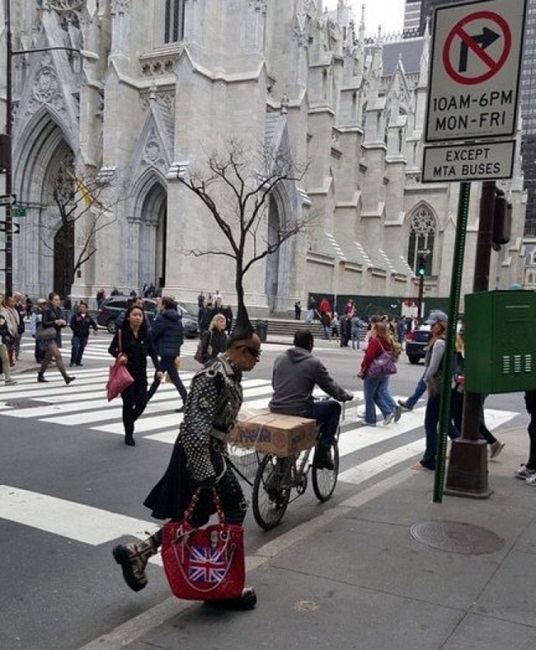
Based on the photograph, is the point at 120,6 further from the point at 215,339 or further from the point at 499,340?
the point at 499,340

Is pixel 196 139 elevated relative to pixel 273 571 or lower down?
elevated

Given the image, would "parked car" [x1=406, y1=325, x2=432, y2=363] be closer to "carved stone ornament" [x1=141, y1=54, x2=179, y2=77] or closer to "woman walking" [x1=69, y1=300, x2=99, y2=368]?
"woman walking" [x1=69, y1=300, x2=99, y2=368]

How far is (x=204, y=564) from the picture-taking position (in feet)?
11.2

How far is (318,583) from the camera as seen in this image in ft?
12.6

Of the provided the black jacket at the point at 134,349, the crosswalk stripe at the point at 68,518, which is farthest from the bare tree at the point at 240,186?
the crosswalk stripe at the point at 68,518

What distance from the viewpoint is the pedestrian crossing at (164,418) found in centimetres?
789

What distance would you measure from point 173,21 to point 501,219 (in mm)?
35935

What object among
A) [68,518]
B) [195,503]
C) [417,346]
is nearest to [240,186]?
[417,346]

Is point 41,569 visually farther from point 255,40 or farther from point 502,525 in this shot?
point 255,40

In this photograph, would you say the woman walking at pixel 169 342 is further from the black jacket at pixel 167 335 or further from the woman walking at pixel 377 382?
the woman walking at pixel 377 382

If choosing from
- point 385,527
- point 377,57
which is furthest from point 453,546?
point 377,57

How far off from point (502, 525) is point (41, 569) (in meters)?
3.56

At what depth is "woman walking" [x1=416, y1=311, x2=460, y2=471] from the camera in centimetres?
695

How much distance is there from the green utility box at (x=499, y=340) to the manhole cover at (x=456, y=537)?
136cm
